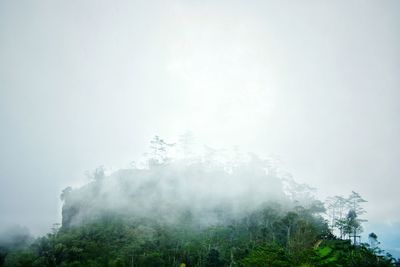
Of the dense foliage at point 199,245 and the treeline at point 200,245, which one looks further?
the dense foliage at point 199,245

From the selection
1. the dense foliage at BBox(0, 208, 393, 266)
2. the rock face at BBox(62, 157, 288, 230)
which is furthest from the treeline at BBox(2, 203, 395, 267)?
the rock face at BBox(62, 157, 288, 230)

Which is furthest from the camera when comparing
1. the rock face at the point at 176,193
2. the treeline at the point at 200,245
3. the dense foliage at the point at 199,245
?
the rock face at the point at 176,193

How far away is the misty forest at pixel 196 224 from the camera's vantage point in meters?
46.7

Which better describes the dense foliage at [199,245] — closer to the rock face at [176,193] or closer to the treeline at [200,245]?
the treeline at [200,245]

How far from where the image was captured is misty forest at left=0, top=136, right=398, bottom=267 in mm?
46719

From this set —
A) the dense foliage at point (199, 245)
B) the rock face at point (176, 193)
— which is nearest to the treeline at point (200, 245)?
the dense foliage at point (199, 245)

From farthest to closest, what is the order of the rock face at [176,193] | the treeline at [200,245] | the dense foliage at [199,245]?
the rock face at [176,193], the dense foliage at [199,245], the treeline at [200,245]

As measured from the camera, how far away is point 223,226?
66938 mm

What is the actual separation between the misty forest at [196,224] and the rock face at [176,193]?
257mm

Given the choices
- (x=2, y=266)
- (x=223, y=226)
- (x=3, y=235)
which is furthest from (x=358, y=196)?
(x=3, y=235)

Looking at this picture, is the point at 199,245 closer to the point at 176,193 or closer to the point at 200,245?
the point at 200,245

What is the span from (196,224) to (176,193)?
12355 millimetres

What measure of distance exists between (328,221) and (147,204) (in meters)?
42.2

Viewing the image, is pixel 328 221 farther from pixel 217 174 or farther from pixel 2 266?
pixel 2 266
